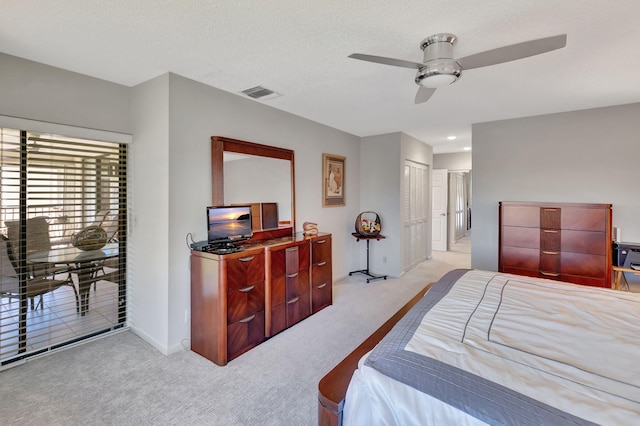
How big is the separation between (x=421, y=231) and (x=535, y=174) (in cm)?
242

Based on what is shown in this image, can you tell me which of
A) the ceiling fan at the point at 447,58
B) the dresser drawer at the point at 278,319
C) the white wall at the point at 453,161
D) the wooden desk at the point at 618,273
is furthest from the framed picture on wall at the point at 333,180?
the white wall at the point at 453,161

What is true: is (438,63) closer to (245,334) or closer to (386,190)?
(245,334)

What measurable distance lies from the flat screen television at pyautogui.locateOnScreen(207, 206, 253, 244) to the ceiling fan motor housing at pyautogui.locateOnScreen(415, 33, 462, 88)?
201 cm

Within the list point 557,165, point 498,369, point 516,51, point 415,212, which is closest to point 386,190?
point 415,212

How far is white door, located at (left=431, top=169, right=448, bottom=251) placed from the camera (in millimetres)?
7371

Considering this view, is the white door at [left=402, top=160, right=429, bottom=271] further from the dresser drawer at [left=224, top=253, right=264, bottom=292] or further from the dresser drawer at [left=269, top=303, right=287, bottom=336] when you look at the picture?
the dresser drawer at [left=224, top=253, right=264, bottom=292]

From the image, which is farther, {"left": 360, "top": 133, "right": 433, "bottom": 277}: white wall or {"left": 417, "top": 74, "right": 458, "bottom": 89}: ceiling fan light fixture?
{"left": 360, "top": 133, "right": 433, "bottom": 277}: white wall

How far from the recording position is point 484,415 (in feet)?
3.13

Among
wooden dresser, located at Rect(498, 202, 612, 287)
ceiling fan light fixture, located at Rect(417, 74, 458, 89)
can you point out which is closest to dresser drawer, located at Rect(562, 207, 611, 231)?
wooden dresser, located at Rect(498, 202, 612, 287)

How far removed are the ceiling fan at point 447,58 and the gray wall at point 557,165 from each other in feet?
8.97

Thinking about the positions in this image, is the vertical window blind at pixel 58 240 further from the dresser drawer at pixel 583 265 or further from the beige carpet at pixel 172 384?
the dresser drawer at pixel 583 265

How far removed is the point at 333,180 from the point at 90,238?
3.16m

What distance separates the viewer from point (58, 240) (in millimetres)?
2600

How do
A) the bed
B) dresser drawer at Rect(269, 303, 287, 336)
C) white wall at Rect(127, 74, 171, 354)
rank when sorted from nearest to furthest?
the bed → white wall at Rect(127, 74, 171, 354) → dresser drawer at Rect(269, 303, 287, 336)
